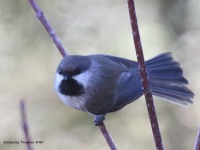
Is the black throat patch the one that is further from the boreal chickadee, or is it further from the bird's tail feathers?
the bird's tail feathers

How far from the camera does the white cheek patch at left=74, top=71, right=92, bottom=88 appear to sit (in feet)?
9.70

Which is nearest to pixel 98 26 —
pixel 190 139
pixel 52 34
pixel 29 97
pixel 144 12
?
pixel 144 12

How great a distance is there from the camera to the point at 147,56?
21.5ft

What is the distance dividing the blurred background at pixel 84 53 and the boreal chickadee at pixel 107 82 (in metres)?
2.40

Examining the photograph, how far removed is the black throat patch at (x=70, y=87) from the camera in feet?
9.47

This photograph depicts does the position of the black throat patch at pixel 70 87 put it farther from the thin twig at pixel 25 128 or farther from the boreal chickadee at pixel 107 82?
the thin twig at pixel 25 128

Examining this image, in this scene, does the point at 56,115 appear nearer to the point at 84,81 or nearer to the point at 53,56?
the point at 53,56

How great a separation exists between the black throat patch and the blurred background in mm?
3053

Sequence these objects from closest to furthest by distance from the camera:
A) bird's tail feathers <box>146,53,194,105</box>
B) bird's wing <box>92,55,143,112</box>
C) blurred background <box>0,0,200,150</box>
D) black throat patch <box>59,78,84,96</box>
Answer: black throat patch <box>59,78,84,96</box> → bird's wing <box>92,55,143,112</box> → bird's tail feathers <box>146,53,194,105</box> → blurred background <box>0,0,200,150</box>

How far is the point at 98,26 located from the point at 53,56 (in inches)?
33.1

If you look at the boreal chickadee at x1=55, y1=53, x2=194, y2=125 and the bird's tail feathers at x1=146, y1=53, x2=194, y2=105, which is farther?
the bird's tail feathers at x1=146, y1=53, x2=194, y2=105

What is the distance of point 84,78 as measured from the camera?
3.07 meters

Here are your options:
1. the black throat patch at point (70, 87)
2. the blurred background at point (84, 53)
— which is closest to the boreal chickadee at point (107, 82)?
the black throat patch at point (70, 87)

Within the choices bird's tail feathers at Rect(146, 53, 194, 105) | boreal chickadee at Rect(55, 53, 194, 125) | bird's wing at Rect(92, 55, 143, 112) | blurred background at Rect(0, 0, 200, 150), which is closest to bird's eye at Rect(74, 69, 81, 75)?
boreal chickadee at Rect(55, 53, 194, 125)
